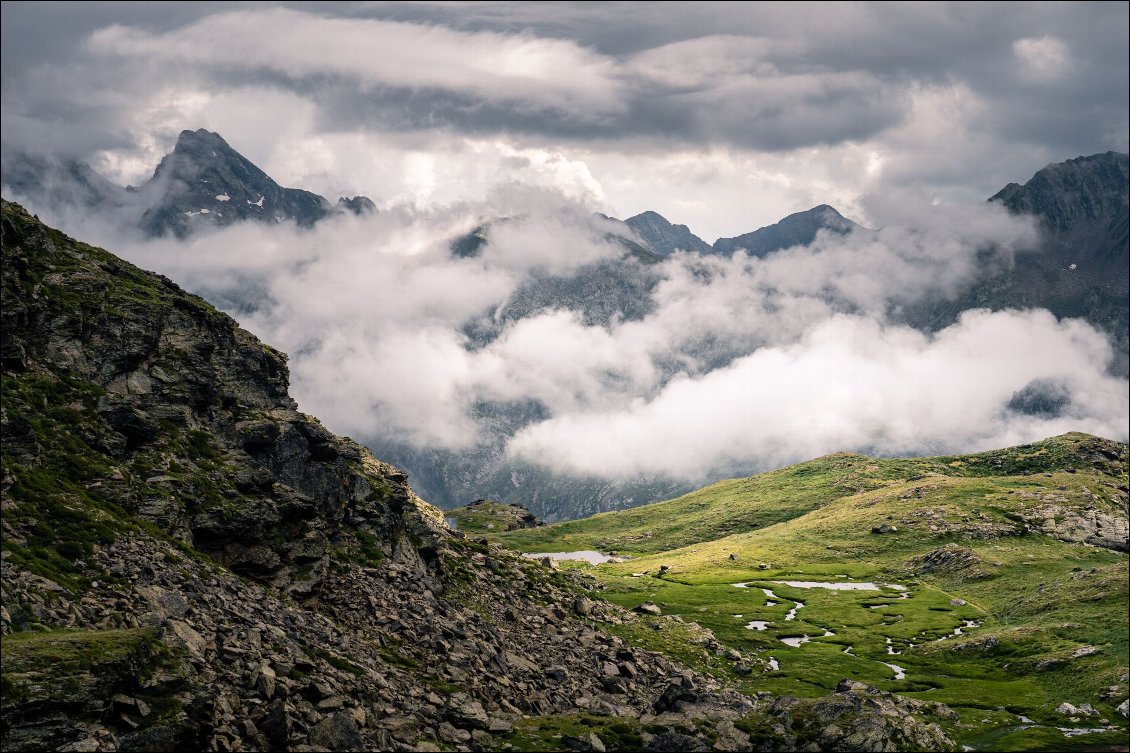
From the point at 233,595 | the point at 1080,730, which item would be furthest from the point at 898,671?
the point at 233,595

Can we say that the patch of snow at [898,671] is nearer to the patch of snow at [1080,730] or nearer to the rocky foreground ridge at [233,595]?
the patch of snow at [1080,730]

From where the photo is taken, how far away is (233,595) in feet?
240

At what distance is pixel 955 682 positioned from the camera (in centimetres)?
16025

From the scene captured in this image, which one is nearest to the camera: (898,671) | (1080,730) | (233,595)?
(233,595)

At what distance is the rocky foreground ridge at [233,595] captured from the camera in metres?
55.3

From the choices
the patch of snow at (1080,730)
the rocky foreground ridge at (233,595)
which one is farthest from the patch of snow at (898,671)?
the rocky foreground ridge at (233,595)

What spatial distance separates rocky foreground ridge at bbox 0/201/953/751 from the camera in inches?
2178

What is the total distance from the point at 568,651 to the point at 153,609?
5525 centimetres

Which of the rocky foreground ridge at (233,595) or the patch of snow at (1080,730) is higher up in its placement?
the rocky foreground ridge at (233,595)

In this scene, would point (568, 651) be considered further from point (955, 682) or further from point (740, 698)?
point (955, 682)

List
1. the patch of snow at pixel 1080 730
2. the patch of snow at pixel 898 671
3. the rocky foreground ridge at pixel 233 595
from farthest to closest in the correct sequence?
1. the patch of snow at pixel 898 671
2. the patch of snow at pixel 1080 730
3. the rocky foreground ridge at pixel 233 595

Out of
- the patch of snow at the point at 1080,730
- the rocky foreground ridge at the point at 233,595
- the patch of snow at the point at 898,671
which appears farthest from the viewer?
the patch of snow at the point at 898,671

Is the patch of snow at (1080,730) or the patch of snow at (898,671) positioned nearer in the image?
the patch of snow at (1080,730)

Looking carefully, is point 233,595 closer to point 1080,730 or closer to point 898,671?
point 1080,730
